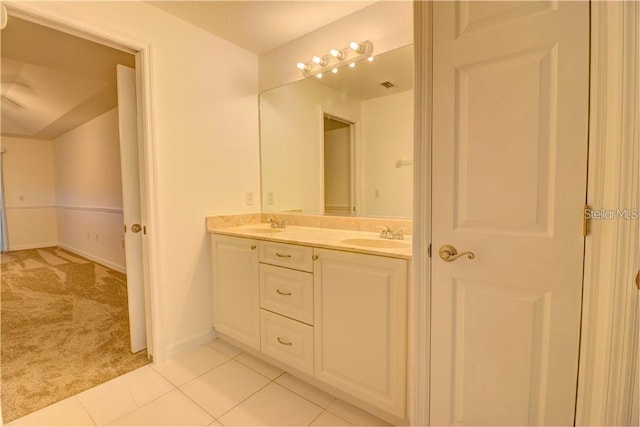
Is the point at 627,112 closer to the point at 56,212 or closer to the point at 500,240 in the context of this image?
the point at 500,240

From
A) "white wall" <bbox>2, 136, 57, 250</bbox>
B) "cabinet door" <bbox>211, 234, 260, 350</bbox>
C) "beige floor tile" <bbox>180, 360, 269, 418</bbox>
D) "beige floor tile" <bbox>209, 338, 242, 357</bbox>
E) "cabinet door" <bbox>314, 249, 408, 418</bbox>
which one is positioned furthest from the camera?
"white wall" <bbox>2, 136, 57, 250</bbox>

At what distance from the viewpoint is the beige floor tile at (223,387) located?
1568 millimetres

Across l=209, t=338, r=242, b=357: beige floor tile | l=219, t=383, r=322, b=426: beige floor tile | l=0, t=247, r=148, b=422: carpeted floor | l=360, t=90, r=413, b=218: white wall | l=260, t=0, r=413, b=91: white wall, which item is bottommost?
l=219, t=383, r=322, b=426: beige floor tile

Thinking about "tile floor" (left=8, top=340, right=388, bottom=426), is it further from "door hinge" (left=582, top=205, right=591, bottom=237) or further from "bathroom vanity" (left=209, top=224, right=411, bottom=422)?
"door hinge" (left=582, top=205, right=591, bottom=237)

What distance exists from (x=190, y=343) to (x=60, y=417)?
2.47 ft

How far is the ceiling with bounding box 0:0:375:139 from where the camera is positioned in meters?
1.86

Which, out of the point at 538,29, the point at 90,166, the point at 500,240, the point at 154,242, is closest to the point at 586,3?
the point at 538,29

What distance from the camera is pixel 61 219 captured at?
5805 millimetres

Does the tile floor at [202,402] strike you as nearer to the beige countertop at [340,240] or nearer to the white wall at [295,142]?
the beige countertop at [340,240]

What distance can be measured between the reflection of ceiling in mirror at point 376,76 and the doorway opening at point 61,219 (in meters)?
1.35

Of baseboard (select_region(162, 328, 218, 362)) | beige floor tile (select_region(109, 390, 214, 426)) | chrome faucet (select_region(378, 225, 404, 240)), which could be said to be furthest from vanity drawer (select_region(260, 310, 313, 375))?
chrome faucet (select_region(378, 225, 404, 240))

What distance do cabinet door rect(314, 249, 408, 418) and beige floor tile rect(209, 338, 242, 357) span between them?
754mm

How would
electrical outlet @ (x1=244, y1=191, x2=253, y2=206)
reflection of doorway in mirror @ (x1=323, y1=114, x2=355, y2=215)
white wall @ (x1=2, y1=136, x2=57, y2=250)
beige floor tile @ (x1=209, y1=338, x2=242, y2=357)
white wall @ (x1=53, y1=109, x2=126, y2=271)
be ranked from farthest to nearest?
white wall @ (x1=2, y1=136, x2=57, y2=250), white wall @ (x1=53, y1=109, x2=126, y2=271), electrical outlet @ (x1=244, y1=191, x2=253, y2=206), reflection of doorway in mirror @ (x1=323, y1=114, x2=355, y2=215), beige floor tile @ (x1=209, y1=338, x2=242, y2=357)

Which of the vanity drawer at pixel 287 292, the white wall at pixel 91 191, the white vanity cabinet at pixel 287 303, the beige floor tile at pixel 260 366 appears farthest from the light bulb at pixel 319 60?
the white wall at pixel 91 191
